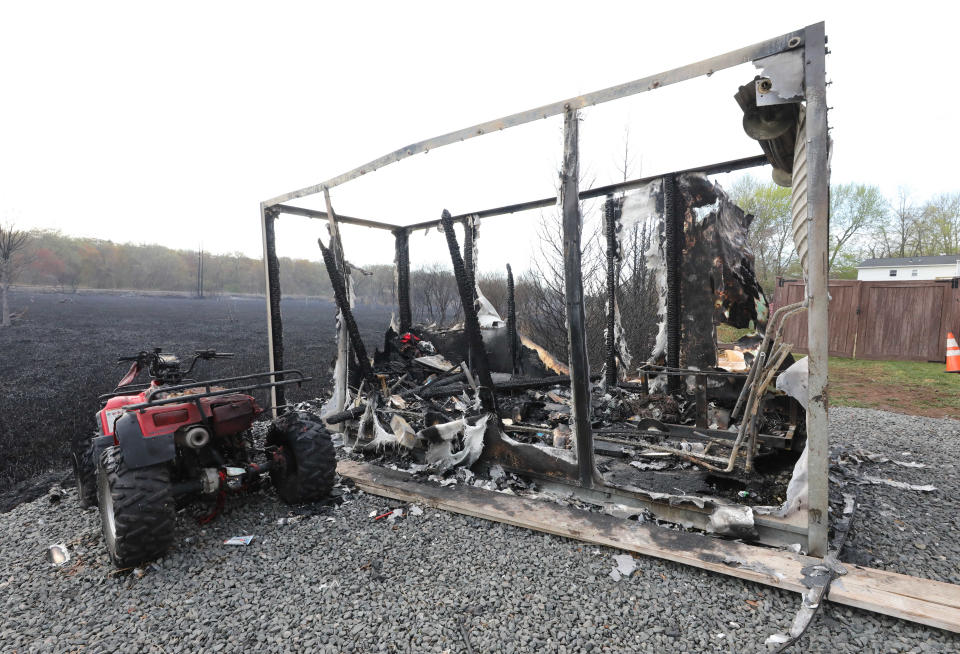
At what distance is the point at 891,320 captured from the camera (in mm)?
10508

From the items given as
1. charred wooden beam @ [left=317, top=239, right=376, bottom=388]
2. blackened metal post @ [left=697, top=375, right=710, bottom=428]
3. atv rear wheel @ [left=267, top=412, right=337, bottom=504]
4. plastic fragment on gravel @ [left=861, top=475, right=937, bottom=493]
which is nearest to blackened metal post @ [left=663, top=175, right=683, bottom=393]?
blackened metal post @ [left=697, top=375, right=710, bottom=428]

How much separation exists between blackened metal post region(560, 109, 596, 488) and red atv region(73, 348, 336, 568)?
1985 mm

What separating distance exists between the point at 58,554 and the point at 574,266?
12.8 feet

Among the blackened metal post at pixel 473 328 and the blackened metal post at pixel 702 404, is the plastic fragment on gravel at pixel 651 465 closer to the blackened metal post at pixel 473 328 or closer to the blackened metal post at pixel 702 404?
the blackened metal post at pixel 702 404

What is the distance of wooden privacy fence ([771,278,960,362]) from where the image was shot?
9992 mm

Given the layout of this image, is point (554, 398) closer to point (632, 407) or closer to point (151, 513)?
point (632, 407)

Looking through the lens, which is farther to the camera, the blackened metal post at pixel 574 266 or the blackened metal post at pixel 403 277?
the blackened metal post at pixel 403 277

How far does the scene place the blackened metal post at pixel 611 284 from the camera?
565 centimetres

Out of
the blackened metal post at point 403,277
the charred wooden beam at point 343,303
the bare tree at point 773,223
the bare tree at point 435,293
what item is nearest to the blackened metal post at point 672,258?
the charred wooden beam at point 343,303

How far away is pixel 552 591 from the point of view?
2346 millimetres

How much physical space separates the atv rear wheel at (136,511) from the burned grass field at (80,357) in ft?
5.05

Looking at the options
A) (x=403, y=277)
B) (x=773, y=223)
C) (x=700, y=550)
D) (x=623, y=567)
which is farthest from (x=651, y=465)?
(x=773, y=223)

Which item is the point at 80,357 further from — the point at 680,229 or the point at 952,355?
the point at 952,355

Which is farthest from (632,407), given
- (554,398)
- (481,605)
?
(481,605)
